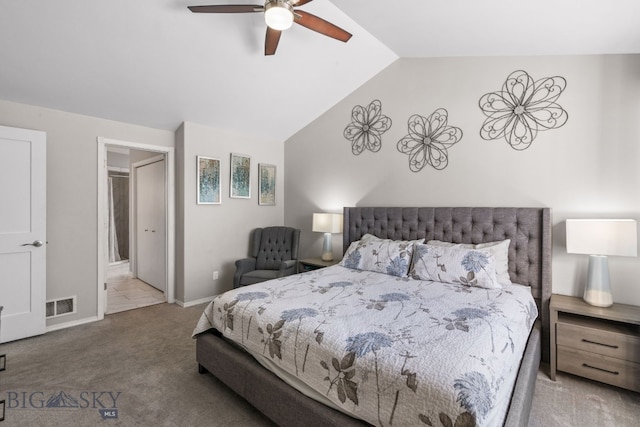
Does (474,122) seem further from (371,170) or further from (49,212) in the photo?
(49,212)

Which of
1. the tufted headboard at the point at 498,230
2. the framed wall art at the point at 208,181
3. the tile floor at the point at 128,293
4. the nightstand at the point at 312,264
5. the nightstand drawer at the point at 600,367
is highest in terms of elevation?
the framed wall art at the point at 208,181

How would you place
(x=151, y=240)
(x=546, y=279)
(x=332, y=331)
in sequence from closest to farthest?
(x=332, y=331) → (x=546, y=279) → (x=151, y=240)

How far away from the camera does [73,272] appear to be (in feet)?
10.8

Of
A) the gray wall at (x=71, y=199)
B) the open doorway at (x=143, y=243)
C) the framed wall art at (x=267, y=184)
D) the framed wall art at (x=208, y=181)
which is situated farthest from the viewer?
the framed wall art at (x=267, y=184)

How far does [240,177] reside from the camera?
445cm

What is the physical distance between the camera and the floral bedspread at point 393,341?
4.00 feet

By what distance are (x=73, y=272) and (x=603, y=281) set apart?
4.88m

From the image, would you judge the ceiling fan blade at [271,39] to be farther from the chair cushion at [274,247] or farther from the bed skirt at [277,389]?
the chair cushion at [274,247]

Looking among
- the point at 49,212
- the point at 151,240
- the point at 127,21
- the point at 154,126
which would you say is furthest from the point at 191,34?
the point at 151,240

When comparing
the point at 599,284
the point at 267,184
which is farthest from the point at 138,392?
the point at 599,284

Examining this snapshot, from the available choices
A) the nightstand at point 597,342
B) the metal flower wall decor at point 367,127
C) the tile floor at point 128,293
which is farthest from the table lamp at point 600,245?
the tile floor at point 128,293

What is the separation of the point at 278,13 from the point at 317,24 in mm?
410

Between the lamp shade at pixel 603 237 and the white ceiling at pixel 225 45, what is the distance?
1.38 m

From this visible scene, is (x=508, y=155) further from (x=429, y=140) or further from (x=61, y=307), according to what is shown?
(x=61, y=307)
